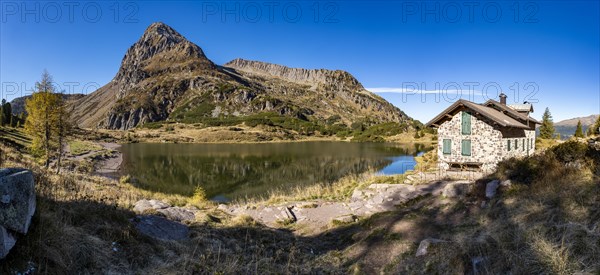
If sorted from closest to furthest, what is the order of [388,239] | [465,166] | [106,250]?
1. [106,250]
2. [388,239]
3. [465,166]

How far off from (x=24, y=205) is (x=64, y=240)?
0.98 meters

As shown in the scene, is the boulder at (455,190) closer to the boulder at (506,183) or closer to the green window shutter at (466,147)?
the boulder at (506,183)

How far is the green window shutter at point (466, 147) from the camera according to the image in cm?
3089

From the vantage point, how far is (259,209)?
824 inches

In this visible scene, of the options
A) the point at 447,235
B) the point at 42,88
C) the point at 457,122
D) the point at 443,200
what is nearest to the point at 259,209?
the point at 443,200

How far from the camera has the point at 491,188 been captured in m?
13.8

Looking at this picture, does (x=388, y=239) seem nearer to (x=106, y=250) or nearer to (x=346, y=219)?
(x=346, y=219)

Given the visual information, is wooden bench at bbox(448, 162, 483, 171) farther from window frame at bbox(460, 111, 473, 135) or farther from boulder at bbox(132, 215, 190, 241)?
boulder at bbox(132, 215, 190, 241)

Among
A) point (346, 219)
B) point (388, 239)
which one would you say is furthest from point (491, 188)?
point (346, 219)

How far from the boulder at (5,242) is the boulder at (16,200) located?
0.12 metres

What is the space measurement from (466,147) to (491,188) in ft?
62.3

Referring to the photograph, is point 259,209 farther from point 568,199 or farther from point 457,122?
point 457,122

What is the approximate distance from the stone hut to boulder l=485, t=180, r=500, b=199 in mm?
16595

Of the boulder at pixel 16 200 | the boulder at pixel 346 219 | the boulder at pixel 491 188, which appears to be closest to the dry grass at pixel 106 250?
the boulder at pixel 16 200
